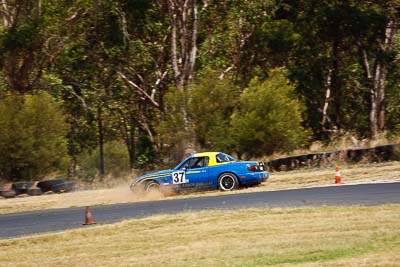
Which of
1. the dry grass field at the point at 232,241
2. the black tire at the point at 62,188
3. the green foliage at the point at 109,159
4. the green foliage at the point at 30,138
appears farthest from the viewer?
the green foliage at the point at 109,159

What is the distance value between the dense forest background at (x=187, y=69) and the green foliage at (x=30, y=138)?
0.05 m

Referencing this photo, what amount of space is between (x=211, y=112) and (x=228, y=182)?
1083cm

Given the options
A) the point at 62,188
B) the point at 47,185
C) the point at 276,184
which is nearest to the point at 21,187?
the point at 47,185

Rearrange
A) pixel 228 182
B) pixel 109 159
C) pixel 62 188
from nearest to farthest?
1. pixel 228 182
2. pixel 62 188
3. pixel 109 159

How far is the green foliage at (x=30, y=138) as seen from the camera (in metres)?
34.0

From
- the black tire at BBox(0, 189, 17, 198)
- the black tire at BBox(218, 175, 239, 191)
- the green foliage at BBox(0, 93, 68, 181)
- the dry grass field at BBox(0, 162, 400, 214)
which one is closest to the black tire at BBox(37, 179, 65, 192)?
the black tire at BBox(0, 189, 17, 198)

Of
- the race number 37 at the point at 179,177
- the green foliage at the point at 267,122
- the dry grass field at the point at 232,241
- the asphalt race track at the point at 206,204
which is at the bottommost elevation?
the dry grass field at the point at 232,241

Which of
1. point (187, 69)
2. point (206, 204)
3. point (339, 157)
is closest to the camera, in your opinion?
point (206, 204)

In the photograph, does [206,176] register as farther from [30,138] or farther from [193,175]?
[30,138]

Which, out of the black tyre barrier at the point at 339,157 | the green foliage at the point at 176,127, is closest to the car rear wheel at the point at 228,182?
the black tyre barrier at the point at 339,157

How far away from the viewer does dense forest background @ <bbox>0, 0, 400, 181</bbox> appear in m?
34.4

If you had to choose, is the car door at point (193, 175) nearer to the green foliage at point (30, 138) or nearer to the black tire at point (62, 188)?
the black tire at point (62, 188)

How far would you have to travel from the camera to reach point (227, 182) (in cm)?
2350

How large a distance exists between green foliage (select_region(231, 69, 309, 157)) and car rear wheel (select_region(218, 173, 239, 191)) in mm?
9581
